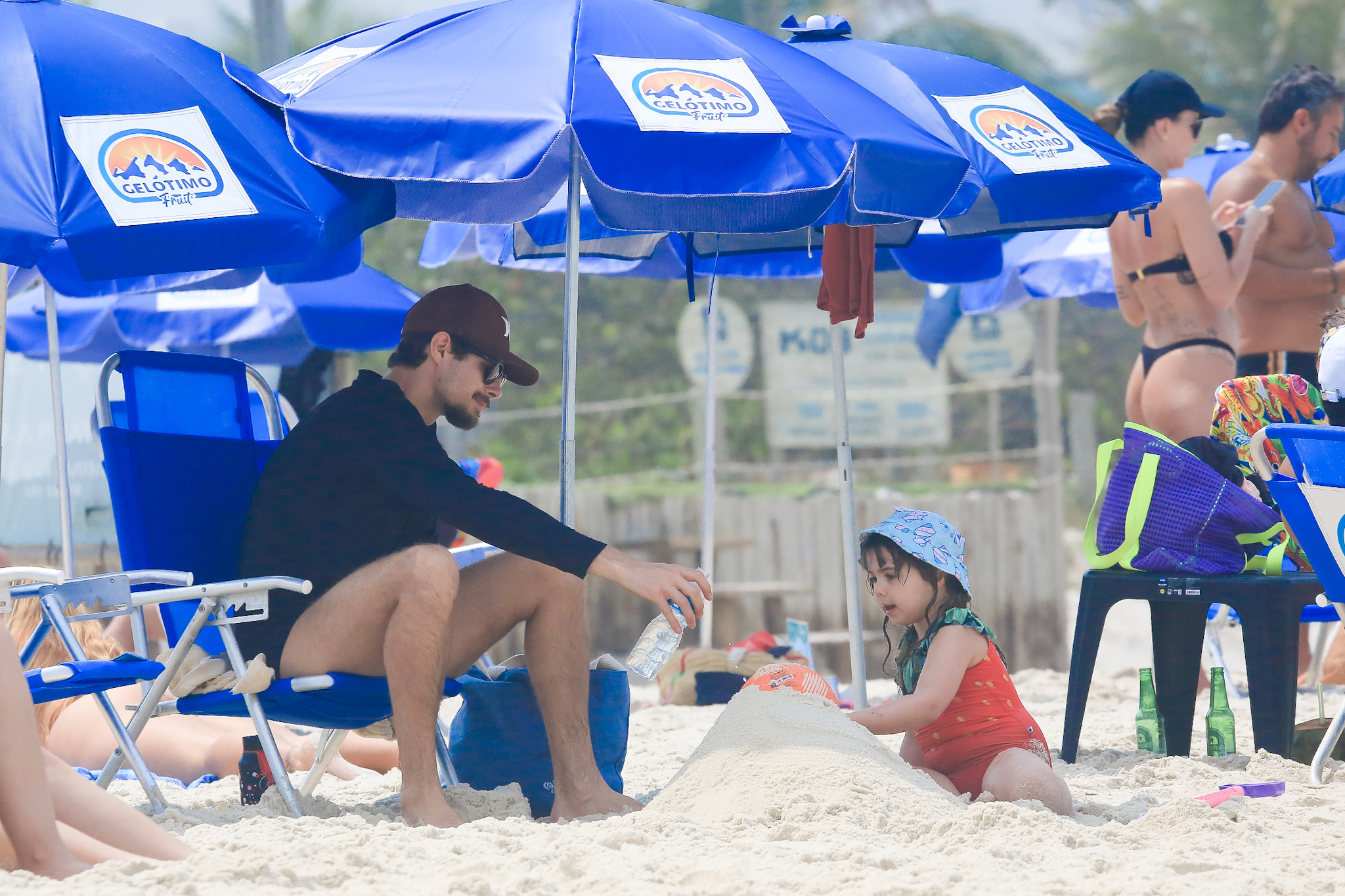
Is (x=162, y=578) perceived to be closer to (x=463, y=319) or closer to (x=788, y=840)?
(x=463, y=319)

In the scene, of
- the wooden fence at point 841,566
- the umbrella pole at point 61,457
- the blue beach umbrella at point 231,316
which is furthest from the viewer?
the wooden fence at point 841,566

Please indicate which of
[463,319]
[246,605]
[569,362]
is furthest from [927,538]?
[246,605]

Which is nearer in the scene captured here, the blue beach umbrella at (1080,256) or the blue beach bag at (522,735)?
the blue beach bag at (522,735)

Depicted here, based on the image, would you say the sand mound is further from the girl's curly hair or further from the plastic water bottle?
the girl's curly hair

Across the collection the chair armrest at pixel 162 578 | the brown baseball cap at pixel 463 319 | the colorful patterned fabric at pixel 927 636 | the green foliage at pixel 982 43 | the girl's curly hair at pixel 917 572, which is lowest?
the colorful patterned fabric at pixel 927 636

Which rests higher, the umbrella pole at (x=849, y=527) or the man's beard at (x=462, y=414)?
the man's beard at (x=462, y=414)

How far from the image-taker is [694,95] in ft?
10.4

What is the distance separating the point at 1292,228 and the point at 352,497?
153 inches

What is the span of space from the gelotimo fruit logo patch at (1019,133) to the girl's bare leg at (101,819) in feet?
8.56

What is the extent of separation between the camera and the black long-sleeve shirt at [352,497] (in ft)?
10.1

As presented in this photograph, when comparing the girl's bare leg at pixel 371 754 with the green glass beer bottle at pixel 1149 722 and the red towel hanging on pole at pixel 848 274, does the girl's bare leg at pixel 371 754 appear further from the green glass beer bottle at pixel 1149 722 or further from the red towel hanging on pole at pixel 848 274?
the green glass beer bottle at pixel 1149 722

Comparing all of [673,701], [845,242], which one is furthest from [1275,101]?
[673,701]

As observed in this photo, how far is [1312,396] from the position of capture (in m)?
4.26

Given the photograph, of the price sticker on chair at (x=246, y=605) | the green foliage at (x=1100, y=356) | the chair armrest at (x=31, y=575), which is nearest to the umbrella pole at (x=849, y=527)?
the price sticker on chair at (x=246, y=605)
